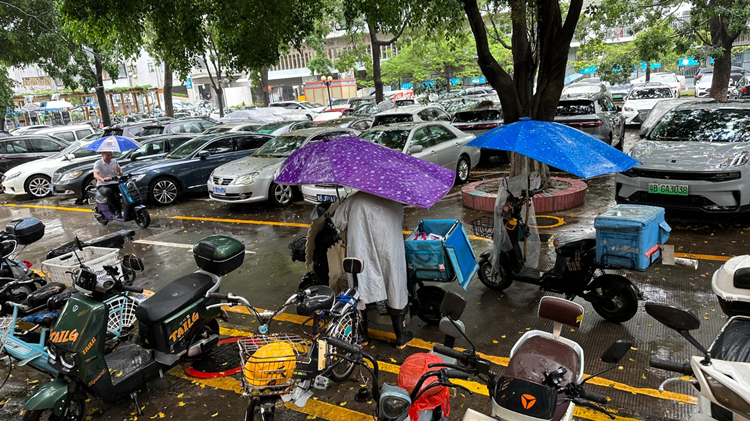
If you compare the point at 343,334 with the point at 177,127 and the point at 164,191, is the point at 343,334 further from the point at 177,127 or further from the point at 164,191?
the point at 177,127

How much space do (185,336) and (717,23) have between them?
1874 cm

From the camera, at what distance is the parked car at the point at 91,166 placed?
12.4 m

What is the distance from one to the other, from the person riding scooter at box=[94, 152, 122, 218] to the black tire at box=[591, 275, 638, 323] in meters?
8.70

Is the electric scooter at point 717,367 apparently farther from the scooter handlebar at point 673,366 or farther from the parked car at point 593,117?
the parked car at point 593,117

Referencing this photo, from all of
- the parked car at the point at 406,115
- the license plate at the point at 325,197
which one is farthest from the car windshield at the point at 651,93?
the license plate at the point at 325,197

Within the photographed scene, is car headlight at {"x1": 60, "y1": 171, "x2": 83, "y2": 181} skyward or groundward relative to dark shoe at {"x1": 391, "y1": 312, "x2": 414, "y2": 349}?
skyward

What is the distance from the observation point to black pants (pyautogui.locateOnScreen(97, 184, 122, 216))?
30.9 ft

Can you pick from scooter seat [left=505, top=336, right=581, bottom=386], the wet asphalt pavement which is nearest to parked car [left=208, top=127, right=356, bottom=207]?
the wet asphalt pavement

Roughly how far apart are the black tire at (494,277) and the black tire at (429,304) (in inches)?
36.6

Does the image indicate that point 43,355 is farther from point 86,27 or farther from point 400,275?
point 86,27

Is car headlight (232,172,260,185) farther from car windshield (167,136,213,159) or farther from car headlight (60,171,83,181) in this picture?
car headlight (60,171,83,181)

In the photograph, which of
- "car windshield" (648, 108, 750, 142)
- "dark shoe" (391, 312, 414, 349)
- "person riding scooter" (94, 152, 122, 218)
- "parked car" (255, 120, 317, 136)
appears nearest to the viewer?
"dark shoe" (391, 312, 414, 349)

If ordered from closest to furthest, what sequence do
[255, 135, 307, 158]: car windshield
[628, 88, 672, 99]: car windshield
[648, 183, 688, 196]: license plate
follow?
1. [648, 183, 688, 196]: license plate
2. [255, 135, 307, 158]: car windshield
3. [628, 88, 672, 99]: car windshield

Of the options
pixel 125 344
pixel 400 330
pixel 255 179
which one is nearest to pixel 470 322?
pixel 400 330
